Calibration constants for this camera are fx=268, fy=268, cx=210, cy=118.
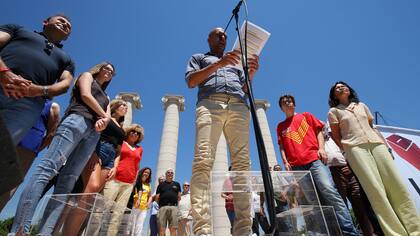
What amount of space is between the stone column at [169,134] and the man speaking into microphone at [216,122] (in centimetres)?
1576

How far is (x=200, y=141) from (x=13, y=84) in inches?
81.8

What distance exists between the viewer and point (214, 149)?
3.45m

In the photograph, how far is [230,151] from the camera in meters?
3.60

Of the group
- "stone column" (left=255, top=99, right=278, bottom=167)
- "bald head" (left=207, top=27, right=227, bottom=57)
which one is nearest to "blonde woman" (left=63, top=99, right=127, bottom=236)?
"bald head" (left=207, top=27, right=227, bottom=57)

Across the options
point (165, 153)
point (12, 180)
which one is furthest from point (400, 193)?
point (165, 153)

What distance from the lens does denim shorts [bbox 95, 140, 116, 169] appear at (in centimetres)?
418

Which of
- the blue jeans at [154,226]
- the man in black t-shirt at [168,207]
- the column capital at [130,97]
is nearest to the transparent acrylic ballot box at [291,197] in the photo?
the man in black t-shirt at [168,207]

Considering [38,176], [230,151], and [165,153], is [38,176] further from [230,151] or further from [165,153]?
[165,153]

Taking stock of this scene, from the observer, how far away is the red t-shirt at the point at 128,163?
525cm

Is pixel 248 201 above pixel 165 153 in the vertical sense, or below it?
below

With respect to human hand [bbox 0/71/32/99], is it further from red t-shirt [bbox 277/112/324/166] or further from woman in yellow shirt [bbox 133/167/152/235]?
woman in yellow shirt [bbox 133/167/152/235]

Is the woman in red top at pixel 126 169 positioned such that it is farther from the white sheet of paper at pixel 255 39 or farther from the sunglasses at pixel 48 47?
the white sheet of paper at pixel 255 39

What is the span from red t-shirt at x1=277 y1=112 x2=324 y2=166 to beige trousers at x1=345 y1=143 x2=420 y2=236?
72 centimetres

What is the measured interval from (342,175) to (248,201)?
2.64 m
